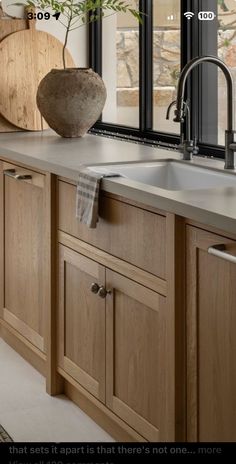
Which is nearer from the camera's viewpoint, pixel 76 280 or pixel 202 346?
pixel 202 346

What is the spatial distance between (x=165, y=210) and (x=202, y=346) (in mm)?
382

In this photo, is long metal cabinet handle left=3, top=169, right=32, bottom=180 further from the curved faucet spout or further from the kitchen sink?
the curved faucet spout

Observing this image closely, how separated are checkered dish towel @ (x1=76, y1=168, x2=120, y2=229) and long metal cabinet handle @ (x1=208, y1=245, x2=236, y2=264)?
70cm

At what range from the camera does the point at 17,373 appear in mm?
3623

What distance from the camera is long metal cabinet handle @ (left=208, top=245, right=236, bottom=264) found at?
82.2 inches

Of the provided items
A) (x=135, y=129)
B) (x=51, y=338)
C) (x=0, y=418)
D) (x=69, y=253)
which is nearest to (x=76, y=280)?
(x=69, y=253)

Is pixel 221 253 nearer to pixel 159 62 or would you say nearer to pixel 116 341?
pixel 116 341

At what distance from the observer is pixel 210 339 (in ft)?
7.40

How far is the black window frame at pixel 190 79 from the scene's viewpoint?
3.54m

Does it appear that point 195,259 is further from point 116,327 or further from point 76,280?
point 76,280

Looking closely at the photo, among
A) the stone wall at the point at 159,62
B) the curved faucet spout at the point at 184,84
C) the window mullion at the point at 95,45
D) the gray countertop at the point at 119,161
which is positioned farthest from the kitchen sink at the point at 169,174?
the window mullion at the point at 95,45

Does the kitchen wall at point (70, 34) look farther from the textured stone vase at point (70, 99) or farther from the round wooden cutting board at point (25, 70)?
the textured stone vase at point (70, 99)

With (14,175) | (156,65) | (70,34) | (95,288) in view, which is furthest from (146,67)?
(95,288)

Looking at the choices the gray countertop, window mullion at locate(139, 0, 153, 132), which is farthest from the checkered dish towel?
window mullion at locate(139, 0, 153, 132)
